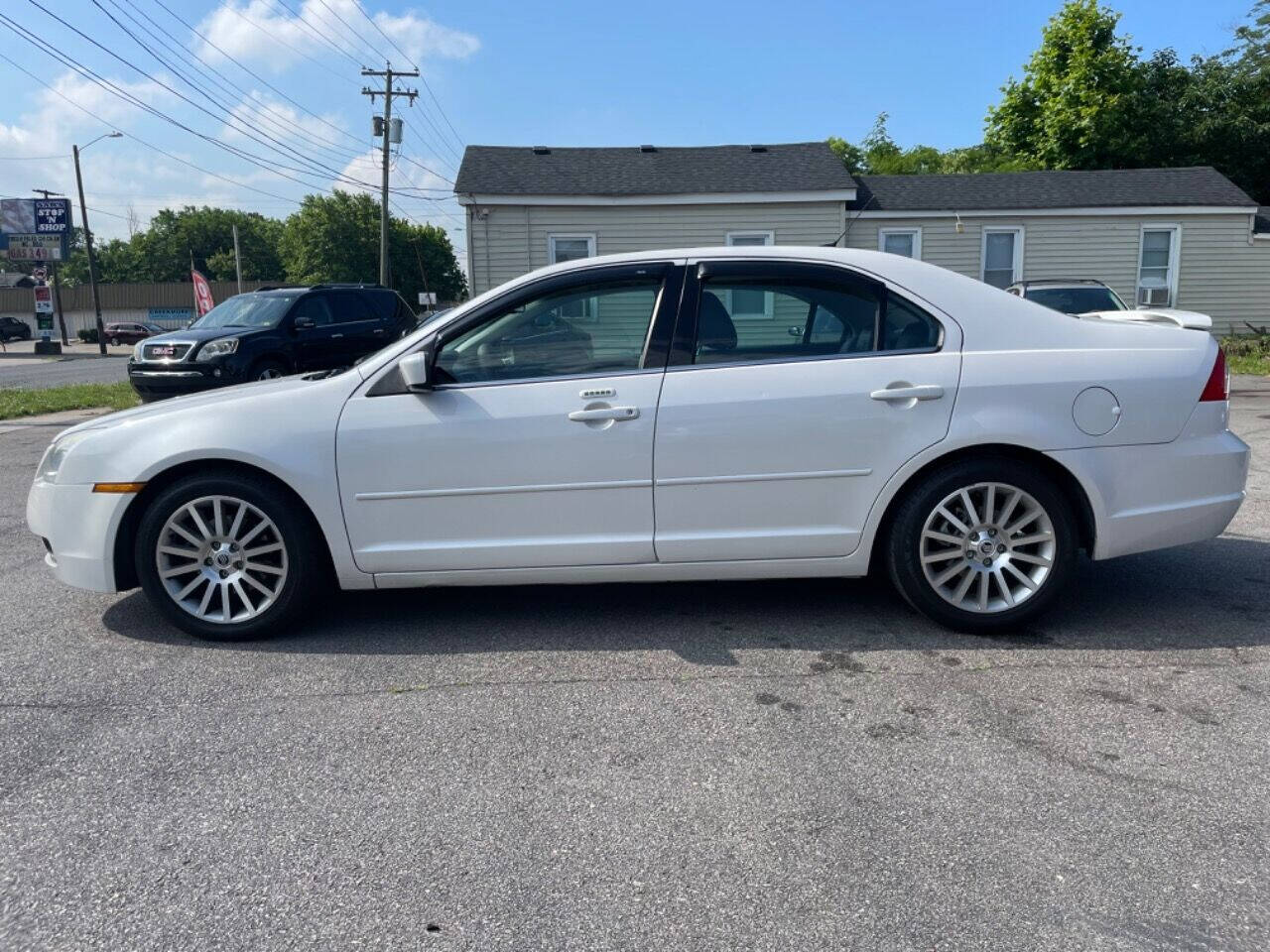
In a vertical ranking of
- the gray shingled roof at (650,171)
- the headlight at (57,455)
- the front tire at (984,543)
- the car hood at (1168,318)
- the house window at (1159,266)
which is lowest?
the front tire at (984,543)

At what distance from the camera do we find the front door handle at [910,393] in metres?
4.04

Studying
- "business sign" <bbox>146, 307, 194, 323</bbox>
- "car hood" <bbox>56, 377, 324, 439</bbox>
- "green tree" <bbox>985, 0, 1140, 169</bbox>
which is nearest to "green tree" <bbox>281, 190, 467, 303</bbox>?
"business sign" <bbox>146, 307, 194, 323</bbox>

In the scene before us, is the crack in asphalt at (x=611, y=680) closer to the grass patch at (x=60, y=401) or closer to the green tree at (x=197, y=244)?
the grass patch at (x=60, y=401)

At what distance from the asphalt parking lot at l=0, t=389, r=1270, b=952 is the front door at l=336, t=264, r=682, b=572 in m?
0.45

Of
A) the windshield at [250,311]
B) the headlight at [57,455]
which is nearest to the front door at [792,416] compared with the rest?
the headlight at [57,455]

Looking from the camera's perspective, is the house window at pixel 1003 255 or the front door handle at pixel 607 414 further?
the house window at pixel 1003 255

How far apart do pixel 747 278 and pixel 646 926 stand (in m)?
2.84

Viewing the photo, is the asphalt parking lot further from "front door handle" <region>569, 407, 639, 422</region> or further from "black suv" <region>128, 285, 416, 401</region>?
"black suv" <region>128, 285, 416, 401</region>

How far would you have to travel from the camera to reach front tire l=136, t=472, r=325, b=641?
4.16 metres

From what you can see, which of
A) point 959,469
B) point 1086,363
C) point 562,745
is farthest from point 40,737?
point 1086,363

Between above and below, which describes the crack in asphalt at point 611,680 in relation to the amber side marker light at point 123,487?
below

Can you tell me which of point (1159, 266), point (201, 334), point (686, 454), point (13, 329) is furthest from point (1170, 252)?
point (13, 329)

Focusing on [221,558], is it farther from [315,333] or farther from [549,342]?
[315,333]

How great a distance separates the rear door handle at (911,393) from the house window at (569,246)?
1560 cm
